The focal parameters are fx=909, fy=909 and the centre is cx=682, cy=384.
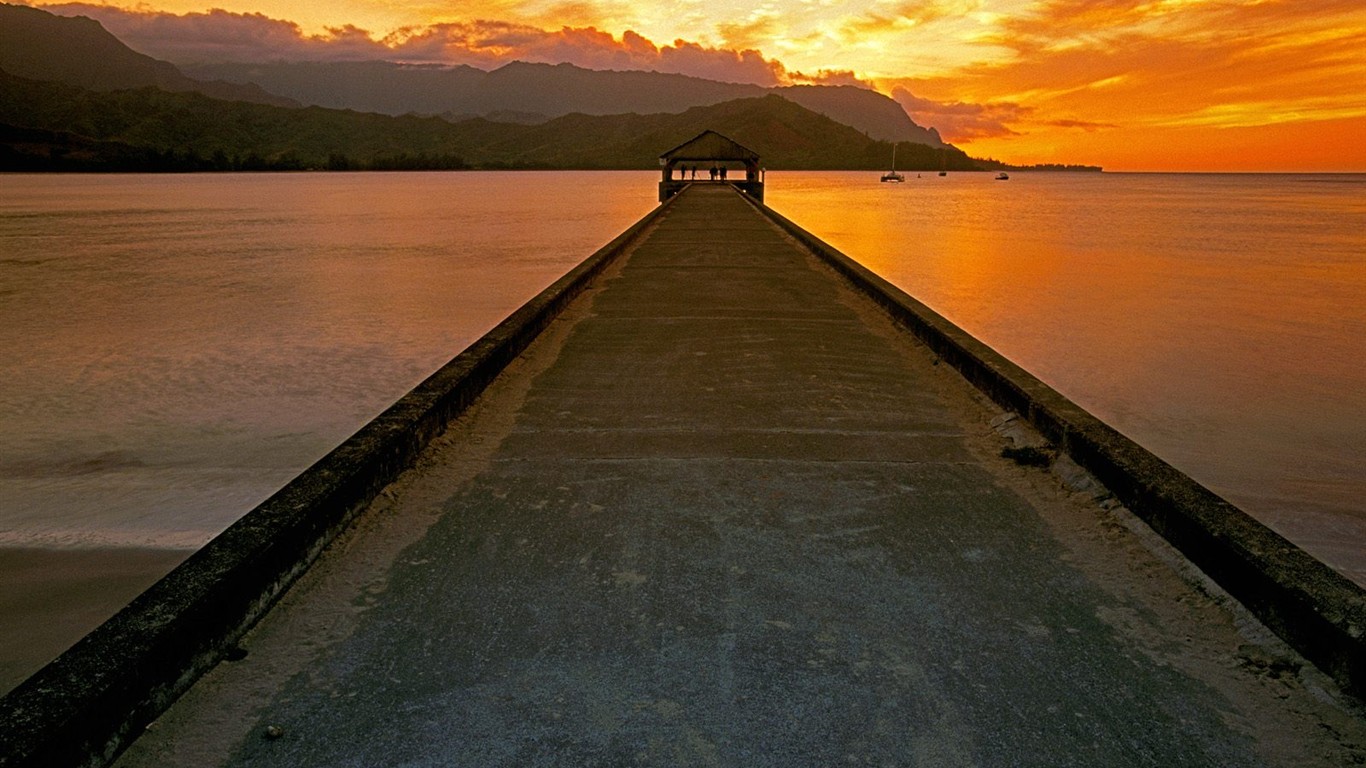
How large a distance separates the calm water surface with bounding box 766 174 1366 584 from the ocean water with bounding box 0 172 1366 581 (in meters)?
0.05

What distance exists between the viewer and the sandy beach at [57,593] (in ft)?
12.5

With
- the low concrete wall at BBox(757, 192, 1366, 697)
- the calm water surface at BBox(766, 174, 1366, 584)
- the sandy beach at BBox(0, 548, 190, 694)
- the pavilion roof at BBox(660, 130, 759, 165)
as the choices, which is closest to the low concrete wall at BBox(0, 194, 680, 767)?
the sandy beach at BBox(0, 548, 190, 694)

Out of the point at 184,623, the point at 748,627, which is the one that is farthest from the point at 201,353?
the point at 748,627

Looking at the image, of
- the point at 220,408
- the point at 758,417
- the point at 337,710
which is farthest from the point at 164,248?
the point at 337,710

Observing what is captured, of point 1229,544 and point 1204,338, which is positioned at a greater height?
point 1229,544

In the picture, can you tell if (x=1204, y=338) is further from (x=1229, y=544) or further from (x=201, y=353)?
(x=201, y=353)

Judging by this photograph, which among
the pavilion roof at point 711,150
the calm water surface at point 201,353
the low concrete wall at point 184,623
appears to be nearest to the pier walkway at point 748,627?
the low concrete wall at point 184,623

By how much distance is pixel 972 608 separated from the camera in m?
2.78

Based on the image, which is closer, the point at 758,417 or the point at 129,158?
the point at 758,417

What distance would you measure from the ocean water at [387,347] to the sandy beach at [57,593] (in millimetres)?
211

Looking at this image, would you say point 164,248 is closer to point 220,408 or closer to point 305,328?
point 305,328

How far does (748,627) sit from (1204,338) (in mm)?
13262

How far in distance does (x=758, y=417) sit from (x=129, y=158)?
16156 centimetres

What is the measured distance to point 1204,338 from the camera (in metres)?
13.5
